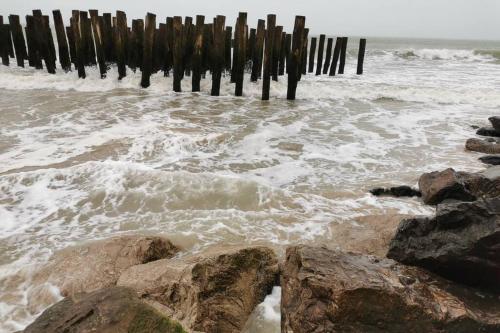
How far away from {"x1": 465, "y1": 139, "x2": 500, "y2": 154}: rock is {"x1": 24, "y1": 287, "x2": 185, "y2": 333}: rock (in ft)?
22.4

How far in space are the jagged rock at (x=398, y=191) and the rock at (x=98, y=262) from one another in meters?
2.83

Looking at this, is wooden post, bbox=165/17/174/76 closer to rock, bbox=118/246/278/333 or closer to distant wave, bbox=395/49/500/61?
rock, bbox=118/246/278/333

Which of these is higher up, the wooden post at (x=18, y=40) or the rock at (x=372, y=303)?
the wooden post at (x=18, y=40)

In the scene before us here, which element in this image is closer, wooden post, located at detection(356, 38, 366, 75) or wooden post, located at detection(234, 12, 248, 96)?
wooden post, located at detection(234, 12, 248, 96)

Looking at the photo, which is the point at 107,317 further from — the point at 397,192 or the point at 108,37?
the point at 108,37

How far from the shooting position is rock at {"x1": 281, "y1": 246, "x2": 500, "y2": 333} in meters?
2.34

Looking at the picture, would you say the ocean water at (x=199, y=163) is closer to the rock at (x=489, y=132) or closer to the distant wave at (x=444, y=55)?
the rock at (x=489, y=132)

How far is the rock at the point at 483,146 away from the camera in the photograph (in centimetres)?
699

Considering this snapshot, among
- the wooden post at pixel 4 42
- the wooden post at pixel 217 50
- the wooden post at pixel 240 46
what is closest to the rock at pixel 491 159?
the wooden post at pixel 240 46

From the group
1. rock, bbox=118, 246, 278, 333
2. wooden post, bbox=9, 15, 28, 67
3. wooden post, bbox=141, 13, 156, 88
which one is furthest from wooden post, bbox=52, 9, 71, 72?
rock, bbox=118, 246, 278, 333

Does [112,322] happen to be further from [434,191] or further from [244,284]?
[434,191]

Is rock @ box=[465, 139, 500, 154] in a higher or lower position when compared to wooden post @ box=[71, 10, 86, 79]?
lower

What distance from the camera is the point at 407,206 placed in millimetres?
4945

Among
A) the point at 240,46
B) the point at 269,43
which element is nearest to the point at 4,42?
the point at 240,46
